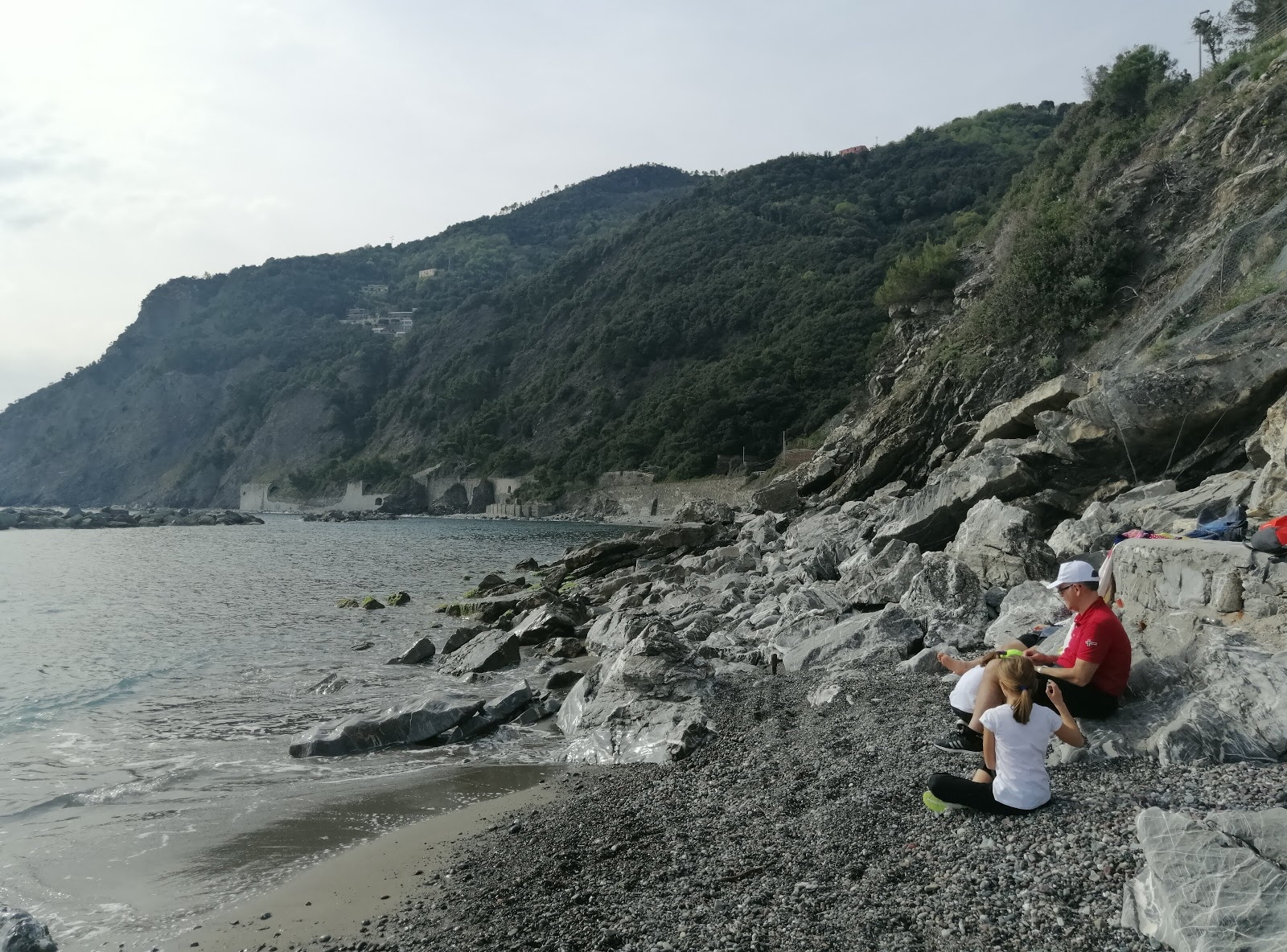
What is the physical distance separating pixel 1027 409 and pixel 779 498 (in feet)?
50.6

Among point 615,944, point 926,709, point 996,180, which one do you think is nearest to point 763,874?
point 615,944

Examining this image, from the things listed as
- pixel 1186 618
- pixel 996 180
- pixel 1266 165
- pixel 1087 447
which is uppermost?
pixel 996 180

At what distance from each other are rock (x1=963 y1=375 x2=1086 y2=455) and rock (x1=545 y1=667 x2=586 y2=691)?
424 inches

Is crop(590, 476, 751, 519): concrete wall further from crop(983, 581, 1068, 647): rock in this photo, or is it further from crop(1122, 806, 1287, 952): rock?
crop(1122, 806, 1287, 952): rock

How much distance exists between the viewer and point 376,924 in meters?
5.26

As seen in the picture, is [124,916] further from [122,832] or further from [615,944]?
[615,944]

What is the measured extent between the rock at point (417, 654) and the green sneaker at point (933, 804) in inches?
490

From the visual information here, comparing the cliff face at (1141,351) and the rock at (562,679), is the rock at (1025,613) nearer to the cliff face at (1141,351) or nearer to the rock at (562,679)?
the cliff face at (1141,351)

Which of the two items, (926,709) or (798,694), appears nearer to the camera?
(926,709)

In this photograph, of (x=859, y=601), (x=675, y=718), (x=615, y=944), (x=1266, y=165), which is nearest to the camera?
(x=615, y=944)

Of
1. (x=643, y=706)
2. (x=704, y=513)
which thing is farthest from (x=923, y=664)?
(x=704, y=513)

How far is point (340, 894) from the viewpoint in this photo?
5.87 metres

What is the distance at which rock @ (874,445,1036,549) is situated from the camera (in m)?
14.9

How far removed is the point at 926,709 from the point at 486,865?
3.97m
